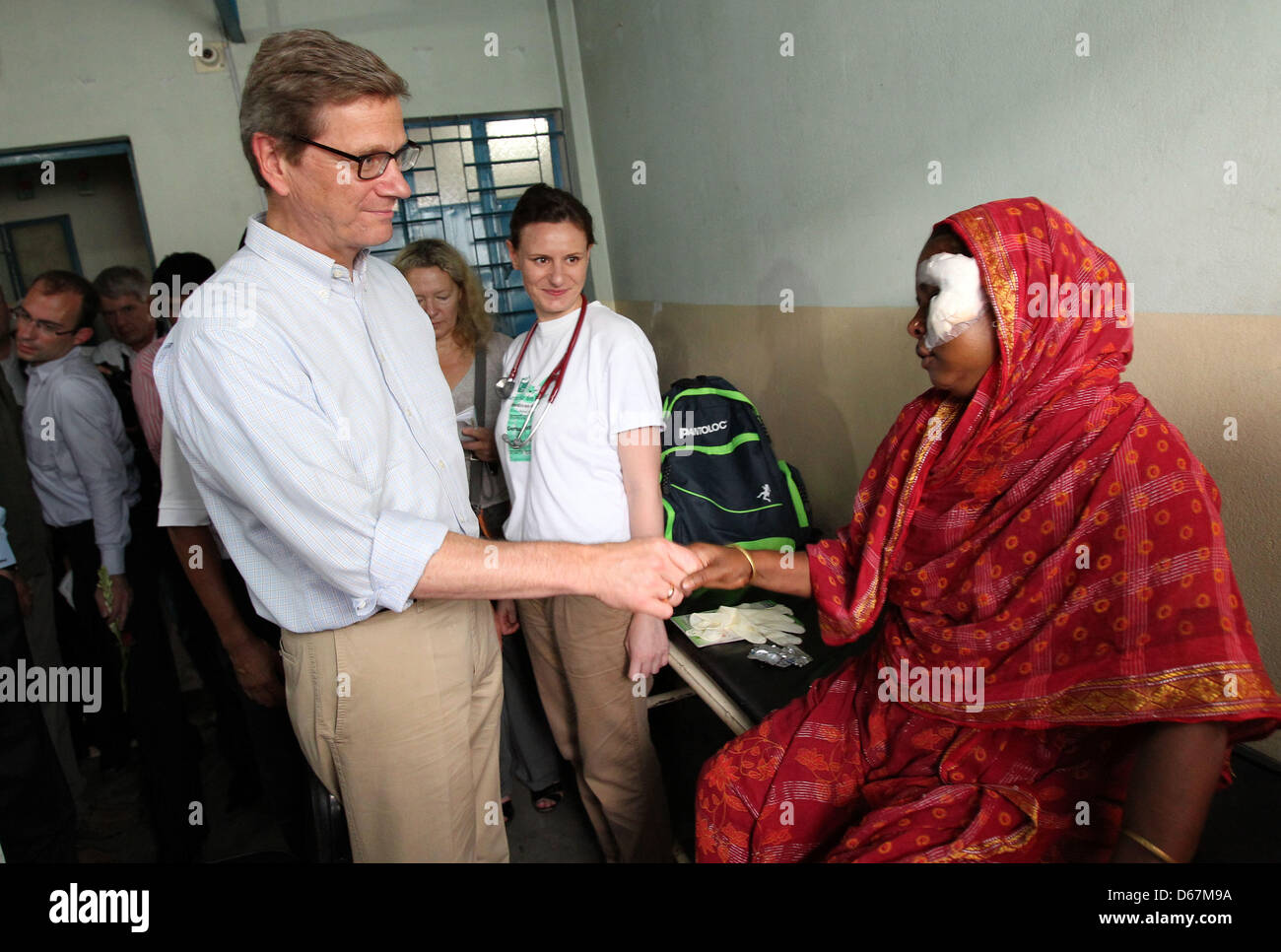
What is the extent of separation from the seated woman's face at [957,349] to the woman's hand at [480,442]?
1.50 metres

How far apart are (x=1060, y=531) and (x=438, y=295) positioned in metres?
2.13

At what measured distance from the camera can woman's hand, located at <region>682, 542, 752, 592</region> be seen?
1.78m

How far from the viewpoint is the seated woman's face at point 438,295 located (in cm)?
274

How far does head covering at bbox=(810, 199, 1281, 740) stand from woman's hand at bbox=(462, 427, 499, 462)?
1398 mm

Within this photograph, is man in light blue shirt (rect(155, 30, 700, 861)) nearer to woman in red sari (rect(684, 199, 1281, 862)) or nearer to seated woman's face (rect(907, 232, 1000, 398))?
woman in red sari (rect(684, 199, 1281, 862))

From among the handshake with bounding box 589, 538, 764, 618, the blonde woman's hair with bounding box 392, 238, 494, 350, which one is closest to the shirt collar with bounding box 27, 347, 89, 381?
the blonde woman's hair with bounding box 392, 238, 494, 350

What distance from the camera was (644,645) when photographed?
7.18 ft

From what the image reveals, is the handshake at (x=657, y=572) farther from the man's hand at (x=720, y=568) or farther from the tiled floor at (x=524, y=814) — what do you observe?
the tiled floor at (x=524, y=814)

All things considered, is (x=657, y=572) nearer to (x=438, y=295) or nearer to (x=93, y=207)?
(x=438, y=295)

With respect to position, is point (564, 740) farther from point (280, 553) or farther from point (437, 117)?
point (437, 117)

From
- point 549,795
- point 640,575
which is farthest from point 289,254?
point 549,795

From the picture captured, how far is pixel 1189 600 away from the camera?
1.19 metres

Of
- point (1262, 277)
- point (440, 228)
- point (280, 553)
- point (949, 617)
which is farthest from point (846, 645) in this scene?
point (440, 228)

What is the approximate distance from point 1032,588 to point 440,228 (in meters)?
4.38
